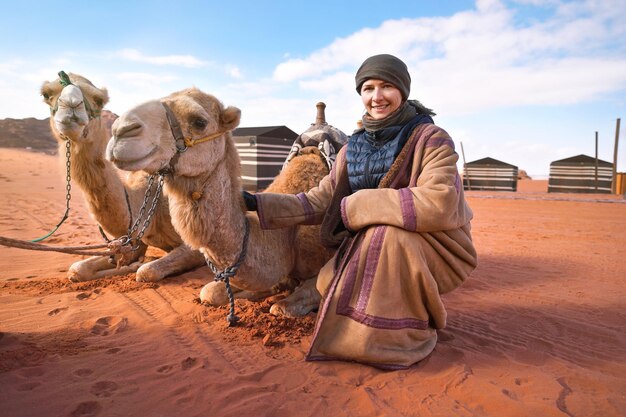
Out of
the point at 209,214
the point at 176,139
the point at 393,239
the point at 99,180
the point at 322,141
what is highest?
the point at 322,141

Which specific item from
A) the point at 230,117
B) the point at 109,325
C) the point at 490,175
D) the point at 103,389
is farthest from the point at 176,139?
the point at 490,175

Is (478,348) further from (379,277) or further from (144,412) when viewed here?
(144,412)

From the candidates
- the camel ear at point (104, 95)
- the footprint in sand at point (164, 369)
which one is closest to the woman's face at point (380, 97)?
the footprint in sand at point (164, 369)

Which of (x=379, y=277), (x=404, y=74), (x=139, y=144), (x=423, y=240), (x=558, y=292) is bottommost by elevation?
(x=558, y=292)

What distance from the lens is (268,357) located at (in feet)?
8.65

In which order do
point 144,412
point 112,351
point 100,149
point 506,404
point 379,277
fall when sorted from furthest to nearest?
1. point 100,149
2. point 112,351
3. point 379,277
4. point 506,404
5. point 144,412

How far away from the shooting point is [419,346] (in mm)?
2570

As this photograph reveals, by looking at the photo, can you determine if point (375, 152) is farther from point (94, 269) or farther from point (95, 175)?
point (94, 269)

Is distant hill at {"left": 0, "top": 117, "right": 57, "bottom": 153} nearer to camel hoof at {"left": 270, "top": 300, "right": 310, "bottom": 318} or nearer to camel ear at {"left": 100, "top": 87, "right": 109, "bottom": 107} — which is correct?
camel ear at {"left": 100, "top": 87, "right": 109, "bottom": 107}

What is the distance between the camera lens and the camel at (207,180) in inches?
89.7

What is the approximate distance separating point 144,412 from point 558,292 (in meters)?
4.54

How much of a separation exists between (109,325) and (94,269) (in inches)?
64.0

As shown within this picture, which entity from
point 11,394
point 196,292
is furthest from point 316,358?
point 196,292

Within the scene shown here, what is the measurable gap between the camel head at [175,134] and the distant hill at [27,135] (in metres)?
45.8
